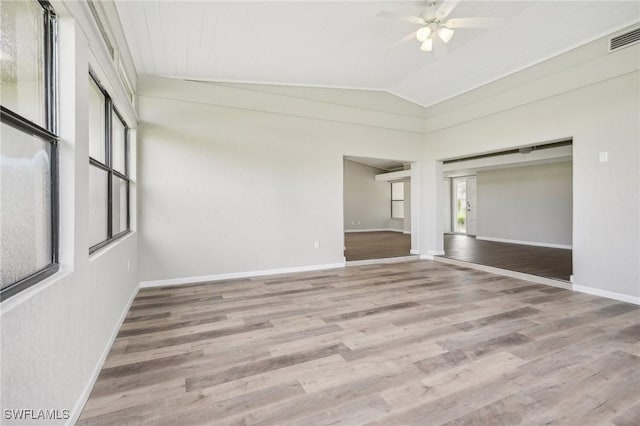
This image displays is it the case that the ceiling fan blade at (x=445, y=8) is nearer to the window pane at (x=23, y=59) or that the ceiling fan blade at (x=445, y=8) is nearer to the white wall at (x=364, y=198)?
the window pane at (x=23, y=59)

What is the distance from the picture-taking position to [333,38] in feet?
12.0

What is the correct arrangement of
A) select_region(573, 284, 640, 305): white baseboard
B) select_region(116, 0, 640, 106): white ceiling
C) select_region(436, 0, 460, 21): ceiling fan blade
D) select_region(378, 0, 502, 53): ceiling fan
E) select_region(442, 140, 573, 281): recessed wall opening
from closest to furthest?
1. select_region(436, 0, 460, 21): ceiling fan blade
2. select_region(378, 0, 502, 53): ceiling fan
3. select_region(116, 0, 640, 106): white ceiling
4. select_region(573, 284, 640, 305): white baseboard
5. select_region(442, 140, 573, 281): recessed wall opening

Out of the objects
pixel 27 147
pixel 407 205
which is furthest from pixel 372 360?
pixel 407 205

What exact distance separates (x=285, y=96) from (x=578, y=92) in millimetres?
4250

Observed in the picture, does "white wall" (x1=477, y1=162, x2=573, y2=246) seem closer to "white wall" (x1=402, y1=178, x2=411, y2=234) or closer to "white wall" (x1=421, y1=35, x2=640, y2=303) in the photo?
"white wall" (x1=402, y1=178, x2=411, y2=234)

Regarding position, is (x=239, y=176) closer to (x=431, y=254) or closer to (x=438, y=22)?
(x=438, y=22)

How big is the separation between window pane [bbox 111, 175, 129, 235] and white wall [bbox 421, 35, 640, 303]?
226 inches

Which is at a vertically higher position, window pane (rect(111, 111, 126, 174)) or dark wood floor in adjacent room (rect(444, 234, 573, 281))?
window pane (rect(111, 111, 126, 174))

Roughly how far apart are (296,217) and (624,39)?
16.0ft

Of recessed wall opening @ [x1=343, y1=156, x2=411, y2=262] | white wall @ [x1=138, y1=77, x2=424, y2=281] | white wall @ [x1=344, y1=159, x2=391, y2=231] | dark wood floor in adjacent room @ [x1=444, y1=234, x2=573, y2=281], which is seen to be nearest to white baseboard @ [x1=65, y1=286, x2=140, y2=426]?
white wall @ [x1=138, y1=77, x2=424, y2=281]

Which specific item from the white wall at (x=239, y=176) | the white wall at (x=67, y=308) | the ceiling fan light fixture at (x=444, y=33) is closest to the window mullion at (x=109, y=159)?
the white wall at (x=67, y=308)

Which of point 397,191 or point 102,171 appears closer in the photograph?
point 102,171

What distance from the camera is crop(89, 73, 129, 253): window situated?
2.41m

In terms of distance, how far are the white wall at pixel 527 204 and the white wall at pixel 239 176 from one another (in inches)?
215
